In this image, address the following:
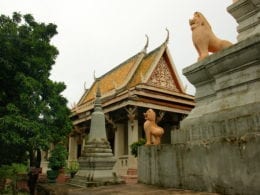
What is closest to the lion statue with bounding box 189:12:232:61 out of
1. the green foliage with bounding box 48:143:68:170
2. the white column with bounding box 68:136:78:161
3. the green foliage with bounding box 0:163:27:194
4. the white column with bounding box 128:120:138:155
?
the green foliage with bounding box 0:163:27:194

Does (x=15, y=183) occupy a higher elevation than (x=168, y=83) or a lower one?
lower

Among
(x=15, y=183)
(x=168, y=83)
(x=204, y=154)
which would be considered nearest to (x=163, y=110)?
(x=168, y=83)

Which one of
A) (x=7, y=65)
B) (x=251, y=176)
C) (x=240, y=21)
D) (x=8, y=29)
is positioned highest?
(x=8, y=29)

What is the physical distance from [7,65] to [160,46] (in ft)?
40.5

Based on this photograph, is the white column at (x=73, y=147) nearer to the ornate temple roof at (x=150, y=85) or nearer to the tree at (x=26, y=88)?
the ornate temple roof at (x=150, y=85)

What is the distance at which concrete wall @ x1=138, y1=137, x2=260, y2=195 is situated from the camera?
86.8 inches

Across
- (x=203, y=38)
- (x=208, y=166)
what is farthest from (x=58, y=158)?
(x=208, y=166)

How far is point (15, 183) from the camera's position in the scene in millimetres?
8680

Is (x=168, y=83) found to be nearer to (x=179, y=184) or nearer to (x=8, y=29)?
(x=8, y=29)

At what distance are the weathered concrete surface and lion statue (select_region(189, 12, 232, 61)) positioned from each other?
28cm

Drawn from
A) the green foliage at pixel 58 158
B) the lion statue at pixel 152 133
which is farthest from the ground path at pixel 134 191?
the green foliage at pixel 58 158

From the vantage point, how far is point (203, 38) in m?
3.62

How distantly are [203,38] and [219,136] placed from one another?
1538 millimetres

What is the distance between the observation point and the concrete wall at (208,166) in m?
2.21
